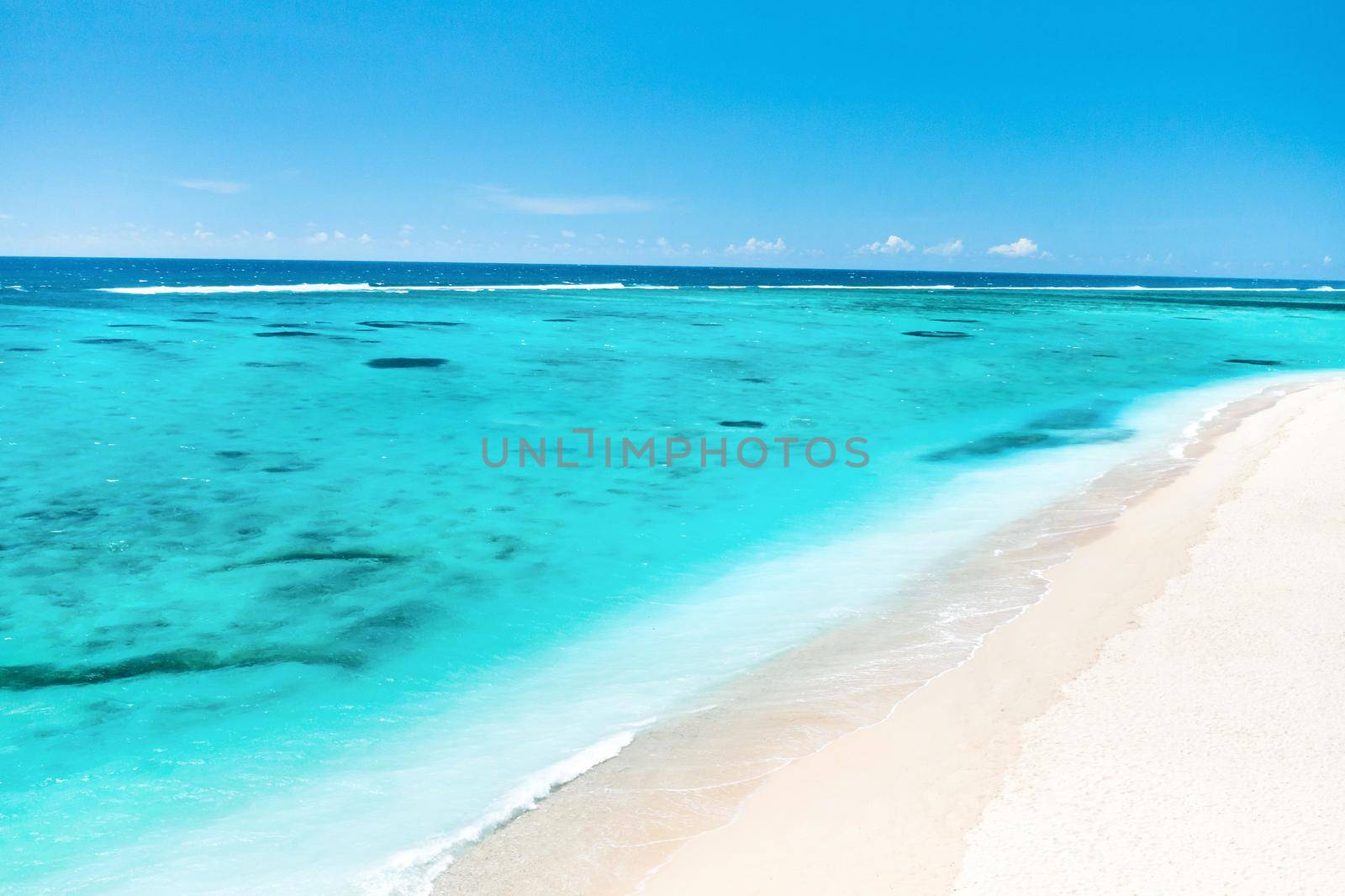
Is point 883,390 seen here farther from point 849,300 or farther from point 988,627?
point 849,300

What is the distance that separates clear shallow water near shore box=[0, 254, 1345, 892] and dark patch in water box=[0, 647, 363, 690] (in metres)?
0.03

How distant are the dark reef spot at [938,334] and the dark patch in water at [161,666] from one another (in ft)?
132

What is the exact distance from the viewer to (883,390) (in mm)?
24359

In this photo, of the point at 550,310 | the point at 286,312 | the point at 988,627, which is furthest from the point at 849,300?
the point at 988,627

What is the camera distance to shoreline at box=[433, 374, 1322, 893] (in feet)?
14.1

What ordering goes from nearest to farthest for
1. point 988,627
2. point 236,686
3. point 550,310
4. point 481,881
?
point 481,881 < point 236,686 < point 988,627 < point 550,310

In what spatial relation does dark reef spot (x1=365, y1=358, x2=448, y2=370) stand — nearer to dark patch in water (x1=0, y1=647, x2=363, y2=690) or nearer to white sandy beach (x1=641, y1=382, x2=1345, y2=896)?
dark patch in water (x1=0, y1=647, x2=363, y2=690)

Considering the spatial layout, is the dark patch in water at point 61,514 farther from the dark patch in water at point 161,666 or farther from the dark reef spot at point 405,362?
the dark reef spot at point 405,362

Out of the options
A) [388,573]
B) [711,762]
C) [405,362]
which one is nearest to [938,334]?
[405,362]

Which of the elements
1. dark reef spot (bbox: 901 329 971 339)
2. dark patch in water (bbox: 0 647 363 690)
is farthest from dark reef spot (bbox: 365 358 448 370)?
dark reef spot (bbox: 901 329 971 339)

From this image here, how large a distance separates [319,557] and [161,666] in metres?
2.55

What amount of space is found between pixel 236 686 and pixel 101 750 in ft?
3.22

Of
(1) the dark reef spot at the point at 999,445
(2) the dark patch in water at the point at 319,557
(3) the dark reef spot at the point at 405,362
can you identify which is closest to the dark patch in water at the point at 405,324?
(3) the dark reef spot at the point at 405,362

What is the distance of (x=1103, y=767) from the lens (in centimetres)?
439
